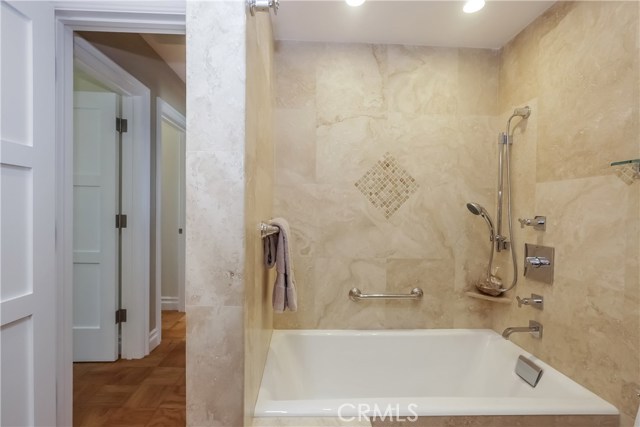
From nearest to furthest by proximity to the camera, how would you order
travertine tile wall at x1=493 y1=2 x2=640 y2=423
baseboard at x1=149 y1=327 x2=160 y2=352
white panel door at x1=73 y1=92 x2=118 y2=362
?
travertine tile wall at x1=493 y1=2 x2=640 y2=423, white panel door at x1=73 y1=92 x2=118 y2=362, baseboard at x1=149 y1=327 x2=160 y2=352

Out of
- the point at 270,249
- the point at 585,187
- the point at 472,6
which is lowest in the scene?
the point at 270,249

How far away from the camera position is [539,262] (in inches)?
61.2

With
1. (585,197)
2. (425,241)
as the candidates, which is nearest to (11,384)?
(425,241)

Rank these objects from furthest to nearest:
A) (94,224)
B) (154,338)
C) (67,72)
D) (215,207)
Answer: (154,338), (94,224), (67,72), (215,207)

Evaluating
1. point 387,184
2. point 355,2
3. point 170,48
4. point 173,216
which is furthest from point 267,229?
point 173,216

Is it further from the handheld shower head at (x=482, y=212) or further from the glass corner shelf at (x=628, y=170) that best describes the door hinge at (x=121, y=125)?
the glass corner shelf at (x=628, y=170)

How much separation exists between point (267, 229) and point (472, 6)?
4.66 ft

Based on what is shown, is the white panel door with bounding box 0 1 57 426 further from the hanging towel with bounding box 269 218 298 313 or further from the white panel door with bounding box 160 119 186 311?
the white panel door with bounding box 160 119 186 311

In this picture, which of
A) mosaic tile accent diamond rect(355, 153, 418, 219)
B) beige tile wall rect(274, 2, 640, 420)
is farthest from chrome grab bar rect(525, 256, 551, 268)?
mosaic tile accent diamond rect(355, 153, 418, 219)

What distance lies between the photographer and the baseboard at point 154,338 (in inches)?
103

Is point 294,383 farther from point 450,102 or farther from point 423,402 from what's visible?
point 450,102

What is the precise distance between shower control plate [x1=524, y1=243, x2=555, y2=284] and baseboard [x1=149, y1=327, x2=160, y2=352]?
2.76 meters

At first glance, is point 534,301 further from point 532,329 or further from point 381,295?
point 381,295

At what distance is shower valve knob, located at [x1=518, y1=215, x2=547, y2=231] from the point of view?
5.08 ft
